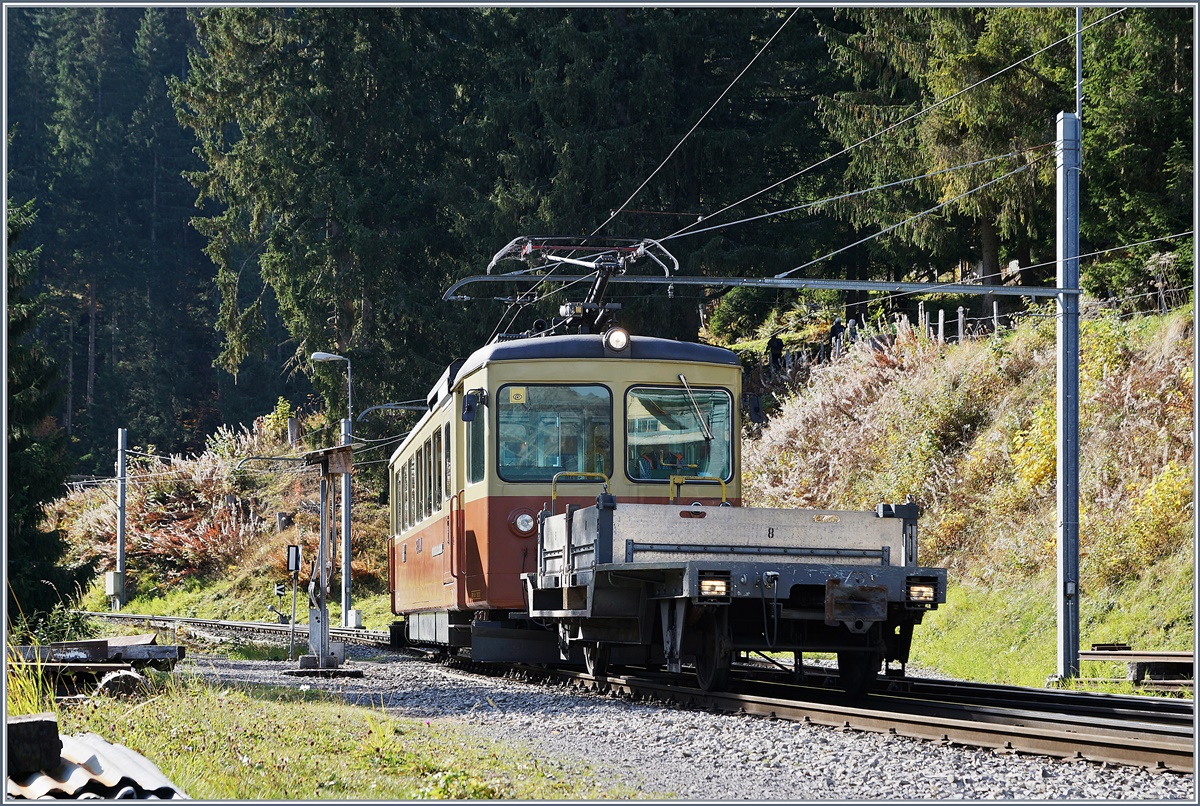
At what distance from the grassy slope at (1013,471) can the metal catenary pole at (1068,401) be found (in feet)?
2.72

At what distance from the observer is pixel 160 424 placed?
2687 inches

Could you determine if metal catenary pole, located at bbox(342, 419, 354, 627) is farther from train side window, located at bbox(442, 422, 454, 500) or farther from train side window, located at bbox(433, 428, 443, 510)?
train side window, located at bbox(442, 422, 454, 500)

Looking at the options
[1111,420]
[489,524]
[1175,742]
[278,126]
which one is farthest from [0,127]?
[278,126]

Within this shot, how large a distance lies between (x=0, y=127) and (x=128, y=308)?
64.3m

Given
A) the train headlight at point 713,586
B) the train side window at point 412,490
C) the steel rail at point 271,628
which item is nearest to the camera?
the train headlight at point 713,586

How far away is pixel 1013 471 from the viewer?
2144 cm

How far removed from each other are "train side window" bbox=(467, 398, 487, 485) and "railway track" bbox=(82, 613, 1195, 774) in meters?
2.15

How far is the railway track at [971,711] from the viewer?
7.92 metres

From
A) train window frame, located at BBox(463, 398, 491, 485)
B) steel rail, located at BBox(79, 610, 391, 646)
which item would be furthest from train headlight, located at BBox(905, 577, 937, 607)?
steel rail, located at BBox(79, 610, 391, 646)

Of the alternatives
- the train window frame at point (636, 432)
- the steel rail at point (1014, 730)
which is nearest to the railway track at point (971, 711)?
the steel rail at point (1014, 730)

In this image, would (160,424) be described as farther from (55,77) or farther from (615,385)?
(615,385)

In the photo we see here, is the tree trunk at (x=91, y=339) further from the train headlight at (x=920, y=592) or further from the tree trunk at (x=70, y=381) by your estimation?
the train headlight at (x=920, y=592)

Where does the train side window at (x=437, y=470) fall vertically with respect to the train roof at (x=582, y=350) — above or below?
below

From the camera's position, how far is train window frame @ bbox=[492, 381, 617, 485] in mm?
13562
